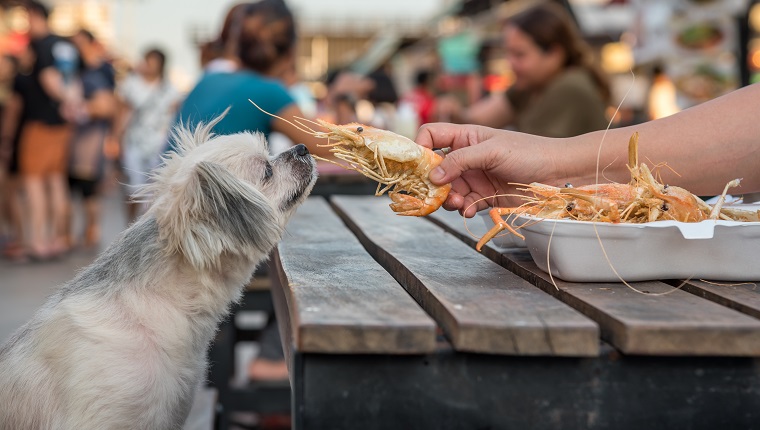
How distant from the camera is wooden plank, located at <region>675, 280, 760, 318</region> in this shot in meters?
1.77

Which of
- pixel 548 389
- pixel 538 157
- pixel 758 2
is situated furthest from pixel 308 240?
pixel 758 2

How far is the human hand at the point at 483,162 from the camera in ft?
7.40

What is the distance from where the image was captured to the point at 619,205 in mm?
2047

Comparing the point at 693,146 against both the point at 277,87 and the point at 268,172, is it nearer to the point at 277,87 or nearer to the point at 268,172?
the point at 268,172

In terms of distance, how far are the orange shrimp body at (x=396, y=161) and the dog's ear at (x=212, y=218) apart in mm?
286

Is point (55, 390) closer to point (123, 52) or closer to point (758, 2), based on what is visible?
point (758, 2)

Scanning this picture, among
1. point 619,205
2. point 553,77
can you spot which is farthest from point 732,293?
point 553,77

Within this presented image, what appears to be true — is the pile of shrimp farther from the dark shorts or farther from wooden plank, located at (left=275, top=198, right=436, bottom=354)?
the dark shorts

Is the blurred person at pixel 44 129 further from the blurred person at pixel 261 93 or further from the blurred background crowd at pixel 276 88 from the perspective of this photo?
the blurred person at pixel 261 93

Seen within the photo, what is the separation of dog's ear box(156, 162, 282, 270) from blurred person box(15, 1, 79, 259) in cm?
800

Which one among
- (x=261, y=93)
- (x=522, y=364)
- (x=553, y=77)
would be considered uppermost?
(x=553, y=77)

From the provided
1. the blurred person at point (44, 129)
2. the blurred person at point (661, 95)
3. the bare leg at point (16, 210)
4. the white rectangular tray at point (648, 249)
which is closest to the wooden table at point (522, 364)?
the white rectangular tray at point (648, 249)

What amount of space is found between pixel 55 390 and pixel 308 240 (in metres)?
0.93

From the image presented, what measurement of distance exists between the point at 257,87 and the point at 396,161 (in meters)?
2.55
